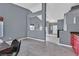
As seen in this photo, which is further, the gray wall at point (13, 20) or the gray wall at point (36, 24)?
the gray wall at point (36, 24)

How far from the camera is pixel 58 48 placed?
268 cm

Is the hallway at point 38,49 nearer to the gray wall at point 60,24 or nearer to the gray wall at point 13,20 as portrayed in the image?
the gray wall at point 13,20

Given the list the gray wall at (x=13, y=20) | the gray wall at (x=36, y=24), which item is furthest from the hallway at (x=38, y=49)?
the gray wall at (x=13, y=20)

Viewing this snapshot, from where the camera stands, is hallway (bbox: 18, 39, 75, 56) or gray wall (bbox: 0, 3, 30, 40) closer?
gray wall (bbox: 0, 3, 30, 40)

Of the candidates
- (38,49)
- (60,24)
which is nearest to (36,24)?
(60,24)

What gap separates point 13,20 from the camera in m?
1.73

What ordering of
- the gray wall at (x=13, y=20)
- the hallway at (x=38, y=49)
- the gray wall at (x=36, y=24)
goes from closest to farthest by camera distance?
the gray wall at (x=13, y=20), the gray wall at (x=36, y=24), the hallway at (x=38, y=49)

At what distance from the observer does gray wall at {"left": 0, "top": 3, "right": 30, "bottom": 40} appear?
163cm

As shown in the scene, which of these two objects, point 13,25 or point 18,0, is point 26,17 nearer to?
point 13,25

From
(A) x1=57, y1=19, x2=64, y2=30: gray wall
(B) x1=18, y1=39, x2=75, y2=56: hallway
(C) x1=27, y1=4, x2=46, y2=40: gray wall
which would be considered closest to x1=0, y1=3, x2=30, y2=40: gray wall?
(C) x1=27, y1=4, x2=46, y2=40: gray wall

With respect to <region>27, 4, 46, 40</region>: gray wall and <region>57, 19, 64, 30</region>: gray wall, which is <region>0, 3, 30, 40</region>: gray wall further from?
<region>57, 19, 64, 30</region>: gray wall

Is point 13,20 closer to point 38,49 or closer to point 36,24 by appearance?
point 36,24

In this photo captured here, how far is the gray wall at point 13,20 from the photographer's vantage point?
1.63 metres

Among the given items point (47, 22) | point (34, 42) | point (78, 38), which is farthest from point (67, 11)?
point (34, 42)
